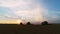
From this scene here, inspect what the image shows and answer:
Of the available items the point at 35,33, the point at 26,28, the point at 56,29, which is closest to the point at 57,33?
the point at 56,29

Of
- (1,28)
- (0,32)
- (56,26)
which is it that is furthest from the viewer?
(56,26)

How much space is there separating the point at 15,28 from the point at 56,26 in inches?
148

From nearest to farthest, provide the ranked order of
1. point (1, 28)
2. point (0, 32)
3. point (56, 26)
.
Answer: point (0, 32), point (1, 28), point (56, 26)

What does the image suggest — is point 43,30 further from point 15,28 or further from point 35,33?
point 15,28

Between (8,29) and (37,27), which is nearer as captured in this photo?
(8,29)

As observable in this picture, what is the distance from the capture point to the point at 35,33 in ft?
37.1

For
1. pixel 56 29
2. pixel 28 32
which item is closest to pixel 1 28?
pixel 28 32

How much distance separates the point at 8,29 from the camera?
1146cm

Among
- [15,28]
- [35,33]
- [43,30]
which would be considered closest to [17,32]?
[15,28]

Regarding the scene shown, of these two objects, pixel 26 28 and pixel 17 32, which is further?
pixel 26 28

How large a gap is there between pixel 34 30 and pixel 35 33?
49 cm

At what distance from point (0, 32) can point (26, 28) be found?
2283 mm

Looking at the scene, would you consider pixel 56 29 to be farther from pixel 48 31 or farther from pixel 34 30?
pixel 34 30

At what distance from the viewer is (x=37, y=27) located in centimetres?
1230
